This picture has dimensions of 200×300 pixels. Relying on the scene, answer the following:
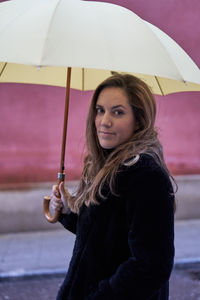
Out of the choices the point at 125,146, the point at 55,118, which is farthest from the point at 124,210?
the point at 55,118

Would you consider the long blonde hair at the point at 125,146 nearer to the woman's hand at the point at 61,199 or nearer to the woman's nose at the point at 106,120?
the woman's nose at the point at 106,120

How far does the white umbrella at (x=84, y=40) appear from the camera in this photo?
1.78 metres

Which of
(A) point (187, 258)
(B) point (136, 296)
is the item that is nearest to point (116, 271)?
(B) point (136, 296)

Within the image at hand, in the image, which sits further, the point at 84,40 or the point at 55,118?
the point at 55,118

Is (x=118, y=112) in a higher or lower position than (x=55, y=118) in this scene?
lower

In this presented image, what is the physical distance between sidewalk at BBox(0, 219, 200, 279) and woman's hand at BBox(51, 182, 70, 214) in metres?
2.68

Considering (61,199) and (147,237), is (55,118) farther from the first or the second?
(147,237)

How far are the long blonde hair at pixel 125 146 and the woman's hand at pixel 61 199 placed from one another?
0.22 metres

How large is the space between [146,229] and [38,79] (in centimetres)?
147

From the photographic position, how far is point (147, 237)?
1.54 metres

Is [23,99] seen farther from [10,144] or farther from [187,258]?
[187,258]

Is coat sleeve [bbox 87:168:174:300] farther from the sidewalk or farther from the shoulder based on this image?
the sidewalk

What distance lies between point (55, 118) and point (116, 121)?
456 centimetres

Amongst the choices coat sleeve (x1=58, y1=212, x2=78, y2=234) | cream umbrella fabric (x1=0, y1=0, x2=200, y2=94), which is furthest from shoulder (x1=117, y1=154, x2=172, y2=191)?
coat sleeve (x1=58, y1=212, x2=78, y2=234)
